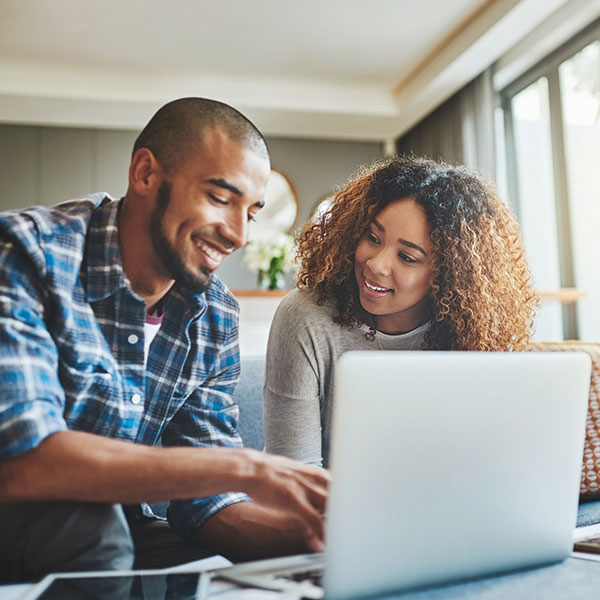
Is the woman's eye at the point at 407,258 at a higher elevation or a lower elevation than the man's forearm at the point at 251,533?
higher

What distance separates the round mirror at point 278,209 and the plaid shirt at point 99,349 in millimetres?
3753

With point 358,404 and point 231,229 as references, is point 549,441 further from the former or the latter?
point 231,229

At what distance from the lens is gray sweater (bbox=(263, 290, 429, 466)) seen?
1.29 metres

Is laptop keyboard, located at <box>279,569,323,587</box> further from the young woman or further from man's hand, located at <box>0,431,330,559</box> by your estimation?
the young woman

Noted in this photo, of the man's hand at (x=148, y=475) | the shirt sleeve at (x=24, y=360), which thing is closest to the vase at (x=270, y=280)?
the shirt sleeve at (x=24, y=360)

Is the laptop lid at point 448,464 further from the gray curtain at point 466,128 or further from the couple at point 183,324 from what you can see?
the gray curtain at point 466,128

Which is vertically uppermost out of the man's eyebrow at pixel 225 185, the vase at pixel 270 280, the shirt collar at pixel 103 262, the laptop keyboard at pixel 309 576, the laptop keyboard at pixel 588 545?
the vase at pixel 270 280

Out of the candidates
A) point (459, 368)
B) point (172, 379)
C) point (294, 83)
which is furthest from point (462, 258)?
point (294, 83)

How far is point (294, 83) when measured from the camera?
447 cm

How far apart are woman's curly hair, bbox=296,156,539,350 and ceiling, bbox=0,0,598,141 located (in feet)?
6.85

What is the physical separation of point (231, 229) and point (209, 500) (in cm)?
42

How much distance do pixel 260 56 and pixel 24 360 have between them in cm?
362

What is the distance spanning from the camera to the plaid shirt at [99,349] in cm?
79

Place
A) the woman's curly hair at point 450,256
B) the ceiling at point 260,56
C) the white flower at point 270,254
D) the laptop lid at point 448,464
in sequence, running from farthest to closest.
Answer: the white flower at point 270,254
the ceiling at point 260,56
the woman's curly hair at point 450,256
the laptop lid at point 448,464
